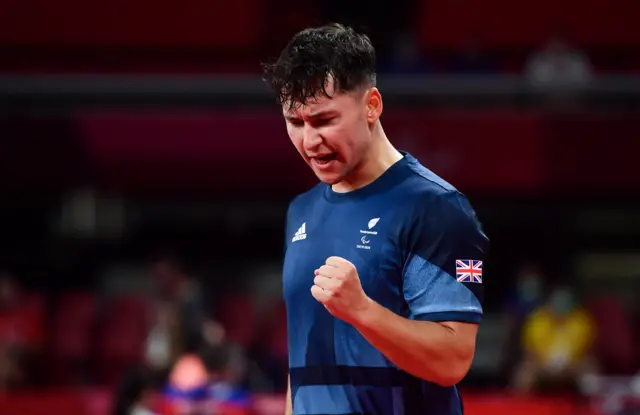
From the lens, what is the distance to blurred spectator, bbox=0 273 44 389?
10.4 m

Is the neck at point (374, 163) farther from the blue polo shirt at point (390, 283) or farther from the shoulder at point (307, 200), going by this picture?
the shoulder at point (307, 200)

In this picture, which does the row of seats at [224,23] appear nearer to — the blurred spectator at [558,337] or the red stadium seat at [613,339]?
the red stadium seat at [613,339]

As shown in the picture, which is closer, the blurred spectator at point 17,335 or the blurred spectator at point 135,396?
the blurred spectator at point 135,396

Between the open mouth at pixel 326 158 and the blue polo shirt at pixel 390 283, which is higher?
the open mouth at pixel 326 158

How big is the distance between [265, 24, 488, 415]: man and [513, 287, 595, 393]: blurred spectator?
25.6ft

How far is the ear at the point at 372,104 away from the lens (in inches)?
107

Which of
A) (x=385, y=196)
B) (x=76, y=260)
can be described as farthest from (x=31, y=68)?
(x=385, y=196)

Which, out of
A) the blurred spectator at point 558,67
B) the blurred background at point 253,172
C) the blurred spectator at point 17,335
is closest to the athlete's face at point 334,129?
the blurred background at point 253,172

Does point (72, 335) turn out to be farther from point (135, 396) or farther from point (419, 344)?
point (419, 344)


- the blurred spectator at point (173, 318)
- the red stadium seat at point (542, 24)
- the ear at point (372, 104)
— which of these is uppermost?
the red stadium seat at point (542, 24)

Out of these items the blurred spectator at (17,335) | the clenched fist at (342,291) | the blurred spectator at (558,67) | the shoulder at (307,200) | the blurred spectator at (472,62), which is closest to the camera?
the clenched fist at (342,291)

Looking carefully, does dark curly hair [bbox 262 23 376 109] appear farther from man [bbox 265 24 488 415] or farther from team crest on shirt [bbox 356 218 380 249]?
team crest on shirt [bbox 356 218 380 249]

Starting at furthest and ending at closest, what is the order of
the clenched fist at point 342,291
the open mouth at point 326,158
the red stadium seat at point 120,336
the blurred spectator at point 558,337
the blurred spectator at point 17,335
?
the red stadium seat at point 120,336 < the blurred spectator at point 558,337 < the blurred spectator at point 17,335 < the open mouth at point 326,158 < the clenched fist at point 342,291

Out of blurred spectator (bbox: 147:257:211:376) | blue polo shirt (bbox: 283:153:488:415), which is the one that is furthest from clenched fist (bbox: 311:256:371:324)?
blurred spectator (bbox: 147:257:211:376)
